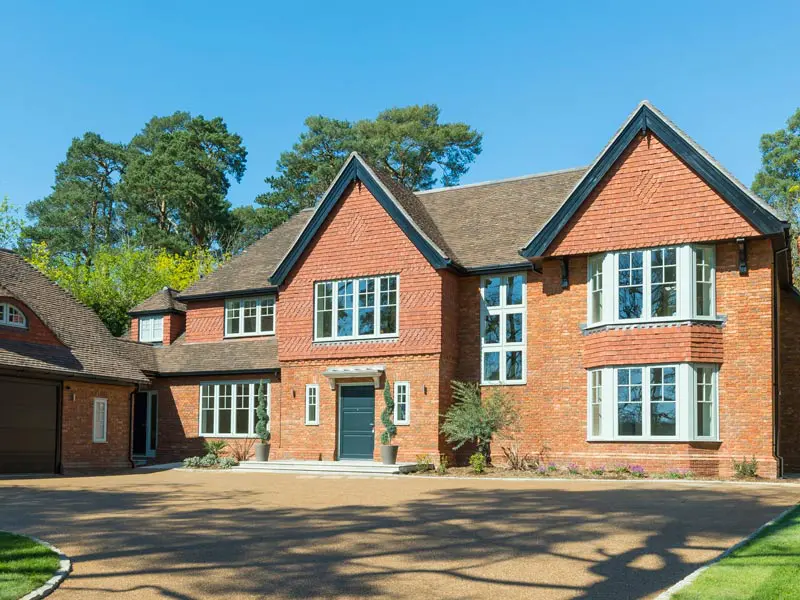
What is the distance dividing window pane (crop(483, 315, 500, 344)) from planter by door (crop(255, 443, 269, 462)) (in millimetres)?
7709

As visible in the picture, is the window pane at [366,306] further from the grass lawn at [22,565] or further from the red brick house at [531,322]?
the grass lawn at [22,565]

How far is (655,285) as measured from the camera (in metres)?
22.5

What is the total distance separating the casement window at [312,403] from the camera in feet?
89.6

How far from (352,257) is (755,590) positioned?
793 inches

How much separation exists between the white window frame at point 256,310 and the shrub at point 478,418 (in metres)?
7.99

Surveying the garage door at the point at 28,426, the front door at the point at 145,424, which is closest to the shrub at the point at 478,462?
the garage door at the point at 28,426

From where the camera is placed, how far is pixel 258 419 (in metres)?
28.9

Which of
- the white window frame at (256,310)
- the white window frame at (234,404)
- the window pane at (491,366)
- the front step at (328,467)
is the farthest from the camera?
the white window frame at (256,310)

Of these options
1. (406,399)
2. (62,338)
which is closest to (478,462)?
(406,399)

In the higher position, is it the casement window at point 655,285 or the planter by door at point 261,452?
the casement window at point 655,285

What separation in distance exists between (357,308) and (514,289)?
4.90 m

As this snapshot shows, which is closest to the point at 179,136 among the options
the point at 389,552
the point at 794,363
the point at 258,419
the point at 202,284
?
the point at 202,284

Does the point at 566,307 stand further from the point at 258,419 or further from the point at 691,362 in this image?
the point at 258,419

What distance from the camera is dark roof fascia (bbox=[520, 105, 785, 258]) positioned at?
2142cm
